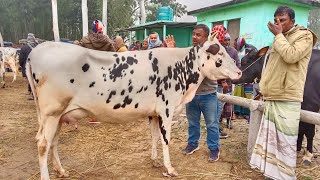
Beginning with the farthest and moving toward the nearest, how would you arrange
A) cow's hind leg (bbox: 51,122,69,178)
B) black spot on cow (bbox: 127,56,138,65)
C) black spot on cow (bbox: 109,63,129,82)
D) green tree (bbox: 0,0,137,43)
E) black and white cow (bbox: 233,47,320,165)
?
green tree (bbox: 0,0,137,43) < black and white cow (bbox: 233,47,320,165) < cow's hind leg (bbox: 51,122,69,178) < black spot on cow (bbox: 127,56,138,65) < black spot on cow (bbox: 109,63,129,82)

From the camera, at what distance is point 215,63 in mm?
3848

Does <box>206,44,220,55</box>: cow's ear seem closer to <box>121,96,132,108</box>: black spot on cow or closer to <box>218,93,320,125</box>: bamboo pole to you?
<box>218,93,320,125</box>: bamboo pole

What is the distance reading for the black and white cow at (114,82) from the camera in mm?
3139

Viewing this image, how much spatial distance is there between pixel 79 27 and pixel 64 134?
29166mm

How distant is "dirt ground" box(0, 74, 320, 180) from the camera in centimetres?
383

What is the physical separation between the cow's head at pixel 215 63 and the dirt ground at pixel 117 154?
1295 mm

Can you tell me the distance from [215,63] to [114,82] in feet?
4.50

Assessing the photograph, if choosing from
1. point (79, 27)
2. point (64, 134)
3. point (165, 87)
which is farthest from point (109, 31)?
point (165, 87)

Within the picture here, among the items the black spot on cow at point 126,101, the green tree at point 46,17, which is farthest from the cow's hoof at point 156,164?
the green tree at point 46,17

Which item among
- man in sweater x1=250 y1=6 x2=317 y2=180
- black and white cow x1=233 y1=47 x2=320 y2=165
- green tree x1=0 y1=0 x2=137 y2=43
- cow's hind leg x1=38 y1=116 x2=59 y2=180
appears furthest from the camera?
green tree x1=0 y1=0 x2=137 y2=43

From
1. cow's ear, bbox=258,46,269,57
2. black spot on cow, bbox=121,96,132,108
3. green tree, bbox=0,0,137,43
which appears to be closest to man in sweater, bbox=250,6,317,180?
cow's ear, bbox=258,46,269,57

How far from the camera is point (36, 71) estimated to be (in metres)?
3.13

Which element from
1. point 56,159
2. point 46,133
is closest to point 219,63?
point 46,133

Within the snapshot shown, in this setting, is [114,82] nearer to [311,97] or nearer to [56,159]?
[56,159]
